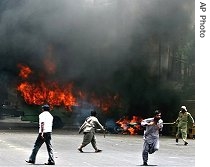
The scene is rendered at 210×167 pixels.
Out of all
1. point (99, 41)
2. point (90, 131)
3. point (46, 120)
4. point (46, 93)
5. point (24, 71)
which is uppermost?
point (99, 41)

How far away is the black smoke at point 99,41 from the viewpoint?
25.9 m

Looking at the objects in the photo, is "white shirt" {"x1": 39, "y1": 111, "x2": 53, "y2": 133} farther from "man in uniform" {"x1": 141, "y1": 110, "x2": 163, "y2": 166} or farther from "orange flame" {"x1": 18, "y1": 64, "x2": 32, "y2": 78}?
"orange flame" {"x1": 18, "y1": 64, "x2": 32, "y2": 78}

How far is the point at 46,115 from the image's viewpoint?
1045 centimetres

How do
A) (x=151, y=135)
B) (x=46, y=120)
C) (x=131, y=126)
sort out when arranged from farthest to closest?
(x=131, y=126), (x=151, y=135), (x=46, y=120)

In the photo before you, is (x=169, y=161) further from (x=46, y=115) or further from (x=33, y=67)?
(x=33, y=67)

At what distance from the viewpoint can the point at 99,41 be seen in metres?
27.3

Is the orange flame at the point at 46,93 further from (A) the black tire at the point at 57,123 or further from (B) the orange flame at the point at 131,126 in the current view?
(B) the orange flame at the point at 131,126

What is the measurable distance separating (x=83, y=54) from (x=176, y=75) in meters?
5.08

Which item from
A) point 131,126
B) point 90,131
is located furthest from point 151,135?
point 131,126

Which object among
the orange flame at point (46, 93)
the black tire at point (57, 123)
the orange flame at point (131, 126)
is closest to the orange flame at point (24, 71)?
the orange flame at point (46, 93)

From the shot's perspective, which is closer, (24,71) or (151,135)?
(151,135)

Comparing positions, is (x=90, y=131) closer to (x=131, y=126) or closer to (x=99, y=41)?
(x=131, y=126)
